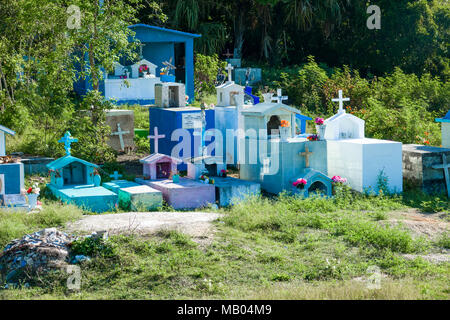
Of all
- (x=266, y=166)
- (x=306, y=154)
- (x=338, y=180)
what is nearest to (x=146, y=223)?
(x=266, y=166)

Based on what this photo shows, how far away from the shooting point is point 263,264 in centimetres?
829

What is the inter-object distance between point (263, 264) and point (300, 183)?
4.12m

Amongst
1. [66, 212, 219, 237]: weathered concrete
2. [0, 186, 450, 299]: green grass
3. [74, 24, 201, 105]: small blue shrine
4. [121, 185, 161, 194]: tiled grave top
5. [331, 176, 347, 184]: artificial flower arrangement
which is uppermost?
[74, 24, 201, 105]: small blue shrine

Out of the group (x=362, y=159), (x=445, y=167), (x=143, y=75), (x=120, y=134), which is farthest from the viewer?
(x=143, y=75)

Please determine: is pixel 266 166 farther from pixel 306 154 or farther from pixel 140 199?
pixel 140 199

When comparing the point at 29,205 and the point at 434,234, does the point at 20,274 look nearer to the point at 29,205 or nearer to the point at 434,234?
the point at 29,205

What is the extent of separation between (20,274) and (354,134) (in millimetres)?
8069

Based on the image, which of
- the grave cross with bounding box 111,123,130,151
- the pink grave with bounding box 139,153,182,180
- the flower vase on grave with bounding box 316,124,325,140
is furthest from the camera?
the grave cross with bounding box 111,123,130,151

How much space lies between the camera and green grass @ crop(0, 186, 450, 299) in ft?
24.1

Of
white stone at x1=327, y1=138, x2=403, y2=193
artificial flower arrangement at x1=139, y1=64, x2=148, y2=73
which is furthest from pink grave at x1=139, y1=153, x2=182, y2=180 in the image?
artificial flower arrangement at x1=139, y1=64, x2=148, y2=73

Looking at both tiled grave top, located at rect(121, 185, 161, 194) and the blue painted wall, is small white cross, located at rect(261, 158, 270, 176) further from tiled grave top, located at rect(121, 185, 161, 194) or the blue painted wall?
tiled grave top, located at rect(121, 185, 161, 194)

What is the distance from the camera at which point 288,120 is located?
1324cm

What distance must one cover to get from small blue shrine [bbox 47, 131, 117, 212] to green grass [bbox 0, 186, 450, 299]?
4.83 ft

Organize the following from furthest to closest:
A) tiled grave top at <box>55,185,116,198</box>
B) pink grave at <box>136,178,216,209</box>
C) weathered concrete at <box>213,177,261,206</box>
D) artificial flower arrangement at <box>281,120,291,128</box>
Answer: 1. artificial flower arrangement at <box>281,120,291,128</box>
2. weathered concrete at <box>213,177,261,206</box>
3. pink grave at <box>136,178,216,209</box>
4. tiled grave top at <box>55,185,116,198</box>
